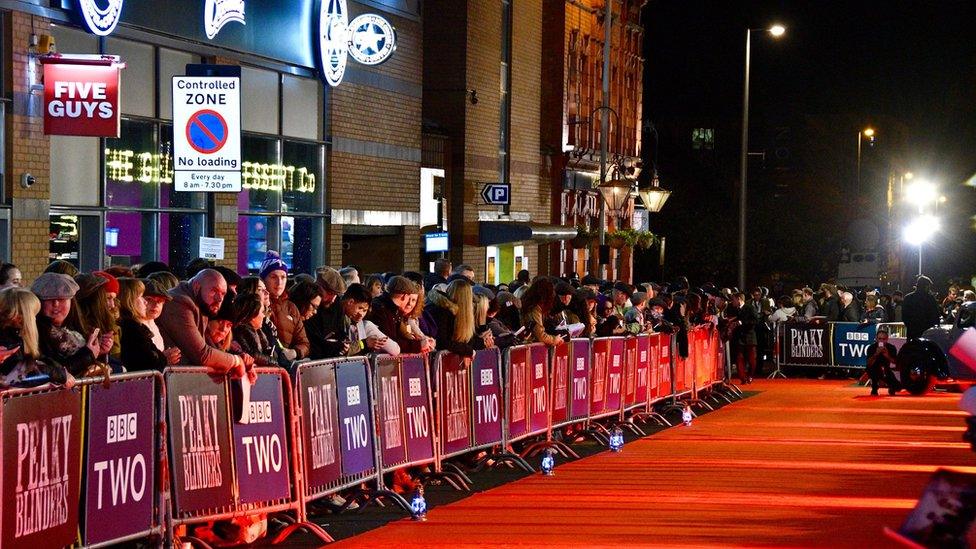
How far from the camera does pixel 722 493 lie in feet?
41.0

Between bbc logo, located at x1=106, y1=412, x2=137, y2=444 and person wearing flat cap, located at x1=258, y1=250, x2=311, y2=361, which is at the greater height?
person wearing flat cap, located at x1=258, y1=250, x2=311, y2=361

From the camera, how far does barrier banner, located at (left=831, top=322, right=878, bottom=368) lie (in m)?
33.5

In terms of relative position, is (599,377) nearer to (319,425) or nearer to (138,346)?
(319,425)

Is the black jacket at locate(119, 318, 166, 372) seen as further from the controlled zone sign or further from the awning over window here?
the awning over window

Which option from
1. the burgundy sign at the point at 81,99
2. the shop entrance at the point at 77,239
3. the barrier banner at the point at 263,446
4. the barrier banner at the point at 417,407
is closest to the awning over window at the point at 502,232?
the shop entrance at the point at 77,239

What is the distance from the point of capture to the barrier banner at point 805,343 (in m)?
34.0

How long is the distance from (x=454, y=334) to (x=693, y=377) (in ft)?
34.8

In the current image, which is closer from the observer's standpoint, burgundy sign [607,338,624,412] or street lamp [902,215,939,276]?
burgundy sign [607,338,624,412]

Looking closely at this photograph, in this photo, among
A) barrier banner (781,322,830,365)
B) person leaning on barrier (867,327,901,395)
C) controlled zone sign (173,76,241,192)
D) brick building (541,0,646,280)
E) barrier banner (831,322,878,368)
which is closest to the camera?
controlled zone sign (173,76,241,192)

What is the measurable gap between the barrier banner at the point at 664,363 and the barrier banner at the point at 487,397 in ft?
24.3

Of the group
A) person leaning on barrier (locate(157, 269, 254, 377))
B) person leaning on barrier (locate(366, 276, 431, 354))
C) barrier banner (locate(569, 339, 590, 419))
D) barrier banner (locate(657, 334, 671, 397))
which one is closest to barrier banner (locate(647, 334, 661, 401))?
barrier banner (locate(657, 334, 671, 397))

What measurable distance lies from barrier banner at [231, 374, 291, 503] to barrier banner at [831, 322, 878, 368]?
2419cm

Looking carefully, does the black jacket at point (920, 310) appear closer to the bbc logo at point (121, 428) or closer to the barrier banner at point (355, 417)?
the barrier banner at point (355, 417)

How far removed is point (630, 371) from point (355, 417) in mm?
8958
